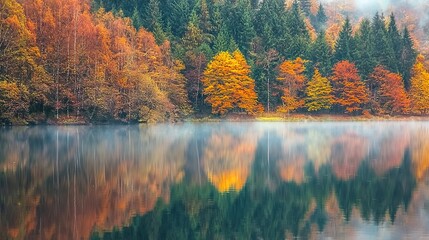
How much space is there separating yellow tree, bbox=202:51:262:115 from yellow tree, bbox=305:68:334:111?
858 centimetres

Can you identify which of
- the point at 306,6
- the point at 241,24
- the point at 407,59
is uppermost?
the point at 306,6

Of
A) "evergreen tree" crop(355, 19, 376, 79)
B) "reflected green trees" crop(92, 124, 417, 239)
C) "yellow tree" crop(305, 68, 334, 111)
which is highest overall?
"evergreen tree" crop(355, 19, 376, 79)

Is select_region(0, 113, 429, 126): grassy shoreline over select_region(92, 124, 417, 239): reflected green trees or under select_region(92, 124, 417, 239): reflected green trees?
over

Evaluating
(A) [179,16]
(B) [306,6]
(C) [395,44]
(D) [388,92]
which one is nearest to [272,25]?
(A) [179,16]

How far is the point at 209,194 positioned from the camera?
17656mm

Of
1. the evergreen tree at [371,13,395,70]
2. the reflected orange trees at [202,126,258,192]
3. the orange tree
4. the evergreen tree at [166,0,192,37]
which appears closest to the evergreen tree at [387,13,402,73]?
the evergreen tree at [371,13,395,70]

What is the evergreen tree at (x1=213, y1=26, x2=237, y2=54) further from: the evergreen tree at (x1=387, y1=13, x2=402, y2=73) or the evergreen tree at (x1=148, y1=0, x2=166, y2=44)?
the evergreen tree at (x1=387, y1=13, x2=402, y2=73)

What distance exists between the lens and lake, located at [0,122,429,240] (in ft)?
42.5

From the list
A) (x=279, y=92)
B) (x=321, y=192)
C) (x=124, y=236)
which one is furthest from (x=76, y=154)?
(x=279, y=92)

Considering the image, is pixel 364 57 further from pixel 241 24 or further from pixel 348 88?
pixel 241 24

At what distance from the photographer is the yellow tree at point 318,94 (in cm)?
8138

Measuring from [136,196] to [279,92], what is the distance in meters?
68.1

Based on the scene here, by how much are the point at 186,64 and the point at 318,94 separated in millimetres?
19309

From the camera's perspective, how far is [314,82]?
270 feet
